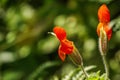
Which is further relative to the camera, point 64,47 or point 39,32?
point 39,32

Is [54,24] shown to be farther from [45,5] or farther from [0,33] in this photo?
[0,33]

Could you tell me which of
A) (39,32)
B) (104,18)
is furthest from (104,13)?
(39,32)

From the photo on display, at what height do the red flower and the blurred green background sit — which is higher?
the red flower

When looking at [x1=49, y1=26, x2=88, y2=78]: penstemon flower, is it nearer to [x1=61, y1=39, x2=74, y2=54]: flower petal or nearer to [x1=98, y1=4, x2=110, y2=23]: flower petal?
[x1=61, y1=39, x2=74, y2=54]: flower petal

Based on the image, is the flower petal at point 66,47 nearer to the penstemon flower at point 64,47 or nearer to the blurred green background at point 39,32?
the penstemon flower at point 64,47

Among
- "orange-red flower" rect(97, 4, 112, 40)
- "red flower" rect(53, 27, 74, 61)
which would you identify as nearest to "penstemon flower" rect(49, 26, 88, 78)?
"red flower" rect(53, 27, 74, 61)

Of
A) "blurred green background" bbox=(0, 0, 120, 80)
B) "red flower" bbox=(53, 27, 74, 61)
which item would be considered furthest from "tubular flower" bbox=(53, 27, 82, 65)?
"blurred green background" bbox=(0, 0, 120, 80)

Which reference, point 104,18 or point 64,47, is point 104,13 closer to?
point 104,18

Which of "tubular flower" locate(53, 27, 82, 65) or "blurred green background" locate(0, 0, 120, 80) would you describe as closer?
"tubular flower" locate(53, 27, 82, 65)

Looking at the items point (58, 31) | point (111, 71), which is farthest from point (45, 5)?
point (58, 31)

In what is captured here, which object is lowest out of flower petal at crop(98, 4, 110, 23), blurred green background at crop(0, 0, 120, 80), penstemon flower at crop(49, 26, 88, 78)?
blurred green background at crop(0, 0, 120, 80)
